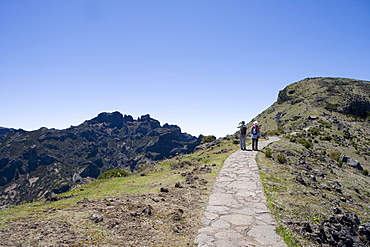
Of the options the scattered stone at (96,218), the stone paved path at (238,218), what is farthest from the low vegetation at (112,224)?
the stone paved path at (238,218)

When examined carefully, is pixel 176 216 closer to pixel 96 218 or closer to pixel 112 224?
pixel 112 224

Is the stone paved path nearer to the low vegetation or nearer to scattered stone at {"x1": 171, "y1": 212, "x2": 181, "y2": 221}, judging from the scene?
the low vegetation

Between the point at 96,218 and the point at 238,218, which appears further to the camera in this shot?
the point at 238,218

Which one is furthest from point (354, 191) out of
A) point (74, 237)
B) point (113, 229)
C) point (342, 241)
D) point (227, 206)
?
point (74, 237)

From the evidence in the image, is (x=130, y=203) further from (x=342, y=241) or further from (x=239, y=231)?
(x=342, y=241)

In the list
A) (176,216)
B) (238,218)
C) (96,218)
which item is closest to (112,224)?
(96,218)

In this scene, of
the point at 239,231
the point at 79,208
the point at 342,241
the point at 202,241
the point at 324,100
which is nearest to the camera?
the point at 202,241

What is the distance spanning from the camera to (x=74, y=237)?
14.2ft

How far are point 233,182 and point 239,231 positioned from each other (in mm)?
4361

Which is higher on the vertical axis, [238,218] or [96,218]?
[96,218]

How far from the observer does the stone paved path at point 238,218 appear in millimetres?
4828

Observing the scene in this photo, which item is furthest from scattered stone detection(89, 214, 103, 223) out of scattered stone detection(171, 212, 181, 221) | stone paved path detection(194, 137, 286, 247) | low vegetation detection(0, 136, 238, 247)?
stone paved path detection(194, 137, 286, 247)

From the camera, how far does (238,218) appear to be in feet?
19.9

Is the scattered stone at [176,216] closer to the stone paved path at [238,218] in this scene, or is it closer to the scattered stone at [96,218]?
the stone paved path at [238,218]
